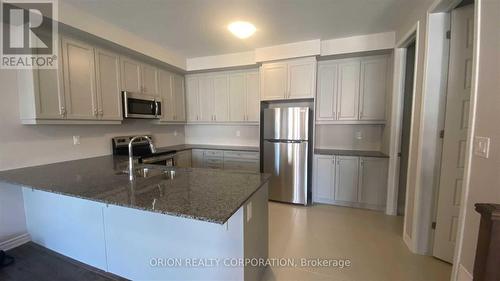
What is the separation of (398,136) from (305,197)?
156 cm

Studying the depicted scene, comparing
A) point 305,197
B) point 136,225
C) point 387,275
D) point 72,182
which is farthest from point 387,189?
point 72,182

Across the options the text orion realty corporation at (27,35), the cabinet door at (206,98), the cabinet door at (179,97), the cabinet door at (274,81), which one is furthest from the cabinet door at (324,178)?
the text orion realty corporation at (27,35)

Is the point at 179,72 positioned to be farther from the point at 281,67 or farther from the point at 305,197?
the point at 305,197

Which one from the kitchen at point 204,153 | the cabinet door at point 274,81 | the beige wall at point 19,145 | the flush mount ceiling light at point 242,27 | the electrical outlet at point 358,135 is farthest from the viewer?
the electrical outlet at point 358,135

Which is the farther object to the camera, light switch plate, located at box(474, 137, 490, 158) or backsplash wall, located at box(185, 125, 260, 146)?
backsplash wall, located at box(185, 125, 260, 146)

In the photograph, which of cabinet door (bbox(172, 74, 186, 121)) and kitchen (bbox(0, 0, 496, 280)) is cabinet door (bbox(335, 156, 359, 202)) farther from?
cabinet door (bbox(172, 74, 186, 121))

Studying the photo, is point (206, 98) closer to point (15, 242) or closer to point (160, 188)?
point (160, 188)

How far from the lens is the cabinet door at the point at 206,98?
13.6 feet

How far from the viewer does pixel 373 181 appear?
3.04 meters

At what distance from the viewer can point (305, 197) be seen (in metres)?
3.26

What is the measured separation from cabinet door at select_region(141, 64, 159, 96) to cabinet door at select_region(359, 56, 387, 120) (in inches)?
134

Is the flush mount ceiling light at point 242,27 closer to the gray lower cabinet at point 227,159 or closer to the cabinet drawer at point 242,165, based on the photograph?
the gray lower cabinet at point 227,159

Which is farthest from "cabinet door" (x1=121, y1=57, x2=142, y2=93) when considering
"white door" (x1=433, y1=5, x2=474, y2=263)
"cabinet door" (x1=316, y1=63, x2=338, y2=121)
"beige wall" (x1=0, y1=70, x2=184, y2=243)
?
"white door" (x1=433, y1=5, x2=474, y2=263)

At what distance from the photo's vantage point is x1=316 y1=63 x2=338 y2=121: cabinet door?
11.2 feet
